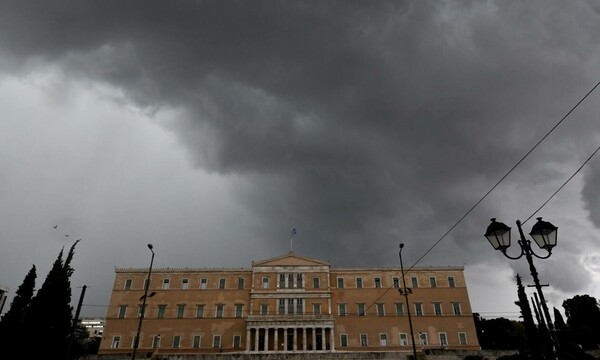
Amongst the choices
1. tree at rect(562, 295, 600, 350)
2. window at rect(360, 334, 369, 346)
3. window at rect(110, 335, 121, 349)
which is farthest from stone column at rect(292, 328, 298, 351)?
tree at rect(562, 295, 600, 350)

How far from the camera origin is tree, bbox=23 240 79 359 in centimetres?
2744

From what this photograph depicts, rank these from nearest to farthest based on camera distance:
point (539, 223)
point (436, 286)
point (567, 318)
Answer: point (539, 223)
point (436, 286)
point (567, 318)

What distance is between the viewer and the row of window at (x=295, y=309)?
55438mm

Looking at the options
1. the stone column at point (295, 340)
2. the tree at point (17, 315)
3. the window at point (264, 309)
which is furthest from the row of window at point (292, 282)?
the tree at point (17, 315)

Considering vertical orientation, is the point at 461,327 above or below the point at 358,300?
below

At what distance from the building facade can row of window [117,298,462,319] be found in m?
0.13

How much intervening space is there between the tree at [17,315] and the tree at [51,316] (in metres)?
0.64

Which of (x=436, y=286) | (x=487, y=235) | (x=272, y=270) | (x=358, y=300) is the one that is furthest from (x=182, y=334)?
(x=487, y=235)

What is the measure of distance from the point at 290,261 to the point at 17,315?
34.2 metres

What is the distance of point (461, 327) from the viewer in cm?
5453

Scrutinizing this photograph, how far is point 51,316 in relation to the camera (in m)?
28.7

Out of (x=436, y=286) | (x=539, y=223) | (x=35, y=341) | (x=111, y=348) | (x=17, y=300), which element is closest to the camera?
(x=539, y=223)

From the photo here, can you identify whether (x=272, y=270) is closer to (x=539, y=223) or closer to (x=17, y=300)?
(x=17, y=300)

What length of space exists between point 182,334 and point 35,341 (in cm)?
2881
